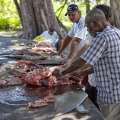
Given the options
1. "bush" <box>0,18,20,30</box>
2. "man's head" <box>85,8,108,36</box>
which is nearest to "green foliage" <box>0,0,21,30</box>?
"bush" <box>0,18,20,30</box>

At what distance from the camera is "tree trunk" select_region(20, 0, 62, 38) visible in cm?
1728

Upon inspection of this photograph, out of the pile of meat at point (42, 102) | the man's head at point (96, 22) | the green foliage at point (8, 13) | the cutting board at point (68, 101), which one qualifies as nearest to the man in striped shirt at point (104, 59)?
the man's head at point (96, 22)

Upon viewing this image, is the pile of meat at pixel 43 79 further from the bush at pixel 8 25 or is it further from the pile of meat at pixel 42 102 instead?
the bush at pixel 8 25

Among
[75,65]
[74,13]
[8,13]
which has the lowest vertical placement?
[8,13]

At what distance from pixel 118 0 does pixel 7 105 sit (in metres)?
4.95

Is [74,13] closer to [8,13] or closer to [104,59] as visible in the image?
[104,59]

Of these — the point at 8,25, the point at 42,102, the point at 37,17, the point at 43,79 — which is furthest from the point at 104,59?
the point at 8,25

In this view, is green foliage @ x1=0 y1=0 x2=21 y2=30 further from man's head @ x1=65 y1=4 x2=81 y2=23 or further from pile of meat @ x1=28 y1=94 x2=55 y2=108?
pile of meat @ x1=28 y1=94 x2=55 y2=108

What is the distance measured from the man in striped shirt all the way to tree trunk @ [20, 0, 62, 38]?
40.4 feet

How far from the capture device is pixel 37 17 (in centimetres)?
1773

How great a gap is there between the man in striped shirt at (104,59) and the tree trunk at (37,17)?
40.4 ft

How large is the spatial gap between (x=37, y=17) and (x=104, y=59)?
1357 cm

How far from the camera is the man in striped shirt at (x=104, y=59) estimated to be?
425 cm

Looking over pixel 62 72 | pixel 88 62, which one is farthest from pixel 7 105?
pixel 88 62
